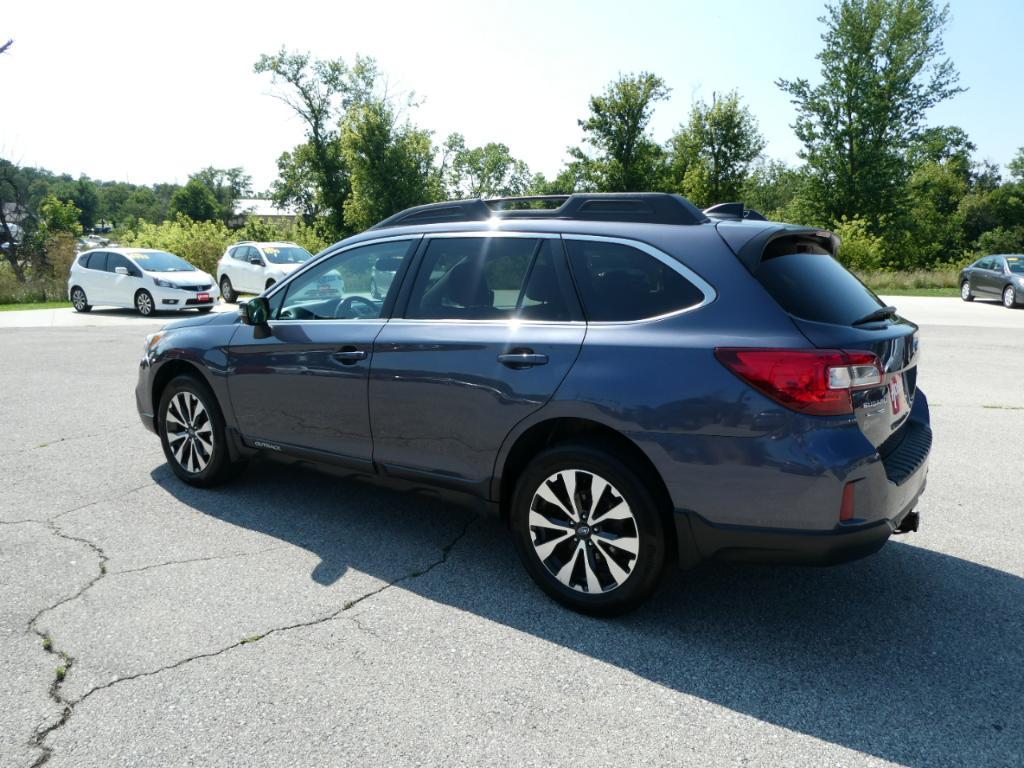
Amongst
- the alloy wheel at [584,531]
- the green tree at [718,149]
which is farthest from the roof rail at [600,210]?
the green tree at [718,149]

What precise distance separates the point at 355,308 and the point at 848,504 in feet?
9.00

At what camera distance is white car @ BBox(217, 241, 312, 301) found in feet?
74.0

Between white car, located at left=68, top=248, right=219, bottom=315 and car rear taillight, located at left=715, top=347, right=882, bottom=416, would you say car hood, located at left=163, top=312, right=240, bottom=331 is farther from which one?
white car, located at left=68, top=248, right=219, bottom=315

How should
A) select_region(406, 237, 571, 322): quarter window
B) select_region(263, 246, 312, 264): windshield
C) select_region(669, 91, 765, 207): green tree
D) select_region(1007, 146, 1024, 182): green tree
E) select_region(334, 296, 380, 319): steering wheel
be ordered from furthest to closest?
1. select_region(1007, 146, 1024, 182): green tree
2. select_region(669, 91, 765, 207): green tree
3. select_region(263, 246, 312, 264): windshield
4. select_region(334, 296, 380, 319): steering wheel
5. select_region(406, 237, 571, 322): quarter window

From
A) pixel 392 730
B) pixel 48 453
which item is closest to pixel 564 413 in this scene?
pixel 392 730

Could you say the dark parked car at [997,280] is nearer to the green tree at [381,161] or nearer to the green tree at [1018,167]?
the green tree at [381,161]

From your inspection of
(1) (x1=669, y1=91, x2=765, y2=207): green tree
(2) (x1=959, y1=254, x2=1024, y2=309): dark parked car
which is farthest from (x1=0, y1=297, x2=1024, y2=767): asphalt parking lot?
(1) (x1=669, y1=91, x2=765, y2=207): green tree

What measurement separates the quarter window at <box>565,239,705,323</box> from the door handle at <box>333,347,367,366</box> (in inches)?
49.9

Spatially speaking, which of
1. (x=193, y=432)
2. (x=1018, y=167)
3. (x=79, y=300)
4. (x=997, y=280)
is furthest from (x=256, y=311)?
(x=1018, y=167)

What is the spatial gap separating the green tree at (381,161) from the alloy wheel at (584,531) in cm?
4183

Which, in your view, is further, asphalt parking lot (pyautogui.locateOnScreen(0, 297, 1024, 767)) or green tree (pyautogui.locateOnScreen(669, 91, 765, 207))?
green tree (pyautogui.locateOnScreen(669, 91, 765, 207))

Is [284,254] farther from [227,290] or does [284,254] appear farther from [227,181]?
[227,181]

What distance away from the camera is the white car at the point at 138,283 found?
1953 cm

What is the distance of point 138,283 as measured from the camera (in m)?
19.6
